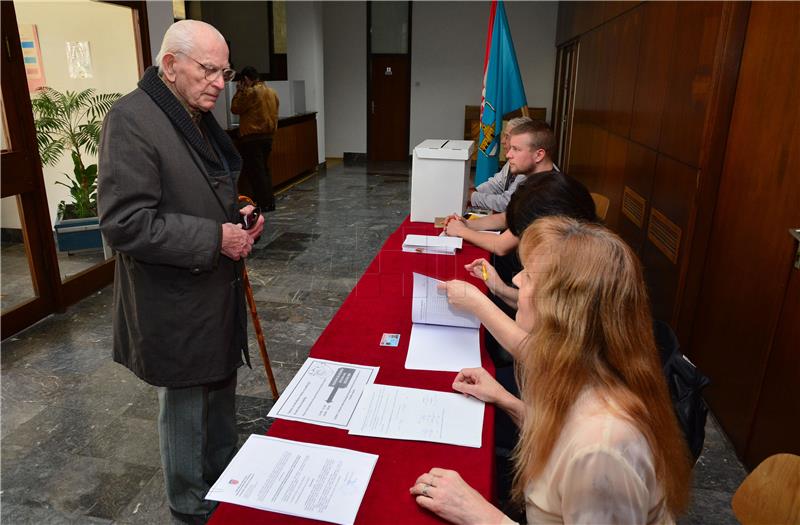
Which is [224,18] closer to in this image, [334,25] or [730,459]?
[334,25]

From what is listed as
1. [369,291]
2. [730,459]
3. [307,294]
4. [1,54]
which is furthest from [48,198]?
[730,459]

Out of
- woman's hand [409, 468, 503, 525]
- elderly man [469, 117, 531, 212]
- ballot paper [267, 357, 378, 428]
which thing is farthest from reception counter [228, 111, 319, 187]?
woman's hand [409, 468, 503, 525]

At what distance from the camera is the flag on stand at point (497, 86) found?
404cm

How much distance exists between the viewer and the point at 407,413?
1266 mm

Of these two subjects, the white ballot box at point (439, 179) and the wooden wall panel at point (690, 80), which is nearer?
the wooden wall panel at point (690, 80)

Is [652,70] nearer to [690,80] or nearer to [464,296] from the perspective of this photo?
[690,80]

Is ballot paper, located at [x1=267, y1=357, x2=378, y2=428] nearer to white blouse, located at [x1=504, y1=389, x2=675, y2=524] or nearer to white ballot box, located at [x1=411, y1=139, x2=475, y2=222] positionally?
white blouse, located at [x1=504, y1=389, x2=675, y2=524]

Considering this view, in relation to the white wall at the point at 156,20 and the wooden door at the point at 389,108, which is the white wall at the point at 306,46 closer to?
the wooden door at the point at 389,108

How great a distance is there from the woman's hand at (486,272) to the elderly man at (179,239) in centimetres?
78

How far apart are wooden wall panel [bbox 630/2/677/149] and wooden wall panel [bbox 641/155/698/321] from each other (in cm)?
32

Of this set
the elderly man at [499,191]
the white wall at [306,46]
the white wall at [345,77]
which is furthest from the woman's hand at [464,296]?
the white wall at [345,77]

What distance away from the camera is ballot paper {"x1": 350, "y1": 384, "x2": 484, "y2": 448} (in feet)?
3.89

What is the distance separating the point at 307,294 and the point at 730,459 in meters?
2.72

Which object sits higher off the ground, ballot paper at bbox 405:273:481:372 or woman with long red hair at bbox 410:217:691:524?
woman with long red hair at bbox 410:217:691:524
